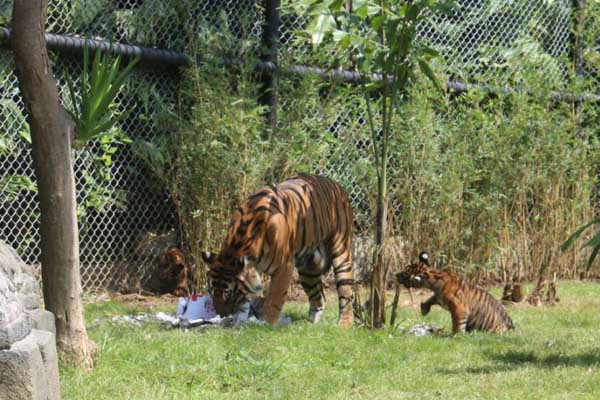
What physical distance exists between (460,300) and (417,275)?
15.7 inches

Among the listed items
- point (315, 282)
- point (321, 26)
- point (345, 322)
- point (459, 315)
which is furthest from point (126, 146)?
point (459, 315)

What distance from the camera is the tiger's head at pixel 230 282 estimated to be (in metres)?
7.41

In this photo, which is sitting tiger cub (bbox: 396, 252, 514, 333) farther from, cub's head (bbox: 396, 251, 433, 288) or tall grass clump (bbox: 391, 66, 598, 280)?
tall grass clump (bbox: 391, 66, 598, 280)

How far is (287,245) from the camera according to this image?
25.0ft

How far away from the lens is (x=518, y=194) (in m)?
11.4

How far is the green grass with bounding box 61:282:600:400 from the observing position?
18.2 ft

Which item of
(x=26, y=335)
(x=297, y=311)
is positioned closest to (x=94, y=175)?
(x=297, y=311)

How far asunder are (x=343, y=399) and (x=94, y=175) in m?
4.64

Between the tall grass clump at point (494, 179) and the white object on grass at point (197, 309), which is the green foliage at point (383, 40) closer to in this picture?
the white object on grass at point (197, 309)

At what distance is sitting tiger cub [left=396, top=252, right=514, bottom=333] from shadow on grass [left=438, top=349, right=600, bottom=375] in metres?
0.88

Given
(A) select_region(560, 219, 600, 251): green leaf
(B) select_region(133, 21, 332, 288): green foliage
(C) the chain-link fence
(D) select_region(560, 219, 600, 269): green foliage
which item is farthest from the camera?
(B) select_region(133, 21, 332, 288): green foliage

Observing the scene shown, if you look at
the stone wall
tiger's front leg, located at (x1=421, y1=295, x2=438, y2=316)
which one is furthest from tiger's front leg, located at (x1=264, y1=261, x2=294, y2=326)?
the stone wall

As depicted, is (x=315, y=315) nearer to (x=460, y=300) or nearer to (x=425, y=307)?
(x=425, y=307)

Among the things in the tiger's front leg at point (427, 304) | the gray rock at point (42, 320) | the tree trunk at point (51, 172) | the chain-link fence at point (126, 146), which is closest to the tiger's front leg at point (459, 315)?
the tiger's front leg at point (427, 304)
